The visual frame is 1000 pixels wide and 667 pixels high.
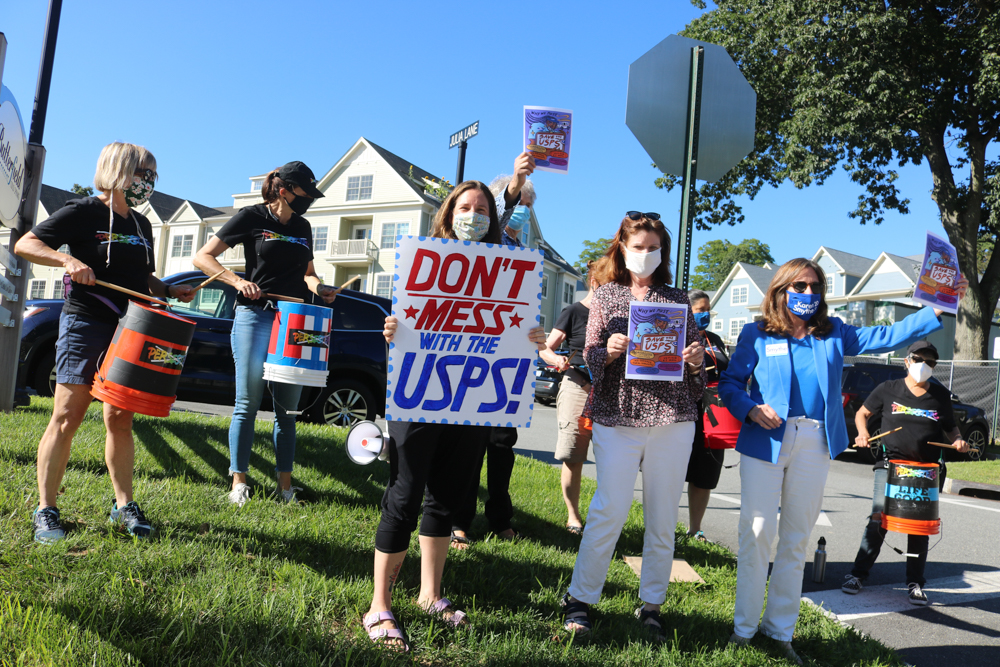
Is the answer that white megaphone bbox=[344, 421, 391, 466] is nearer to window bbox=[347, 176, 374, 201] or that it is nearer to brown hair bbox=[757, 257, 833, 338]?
brown hair bbox=[757, 257, 833, 338]

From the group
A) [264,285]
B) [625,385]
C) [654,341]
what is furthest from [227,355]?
[654,341]

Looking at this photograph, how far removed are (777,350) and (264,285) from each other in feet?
10.2

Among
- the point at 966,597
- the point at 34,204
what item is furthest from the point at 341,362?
the point at 966,597

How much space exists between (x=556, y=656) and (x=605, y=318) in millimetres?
1543

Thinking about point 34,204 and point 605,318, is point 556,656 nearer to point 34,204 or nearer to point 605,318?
point 605,318

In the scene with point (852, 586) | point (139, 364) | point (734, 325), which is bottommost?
point (852, 586)

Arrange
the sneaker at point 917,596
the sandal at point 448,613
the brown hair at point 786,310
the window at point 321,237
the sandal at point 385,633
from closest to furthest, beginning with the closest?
the sandal at point 385,633 → the sandal at point 448,613 → the brown hair at point 786,310 → the sneaker at point 917,596 → the window at point 321,237

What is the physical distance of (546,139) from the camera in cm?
396

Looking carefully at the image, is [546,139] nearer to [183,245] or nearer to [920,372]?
[920,372]

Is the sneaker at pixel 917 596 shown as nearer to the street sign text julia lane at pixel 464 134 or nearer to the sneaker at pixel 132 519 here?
Result: the sneaker at pixel 132 519

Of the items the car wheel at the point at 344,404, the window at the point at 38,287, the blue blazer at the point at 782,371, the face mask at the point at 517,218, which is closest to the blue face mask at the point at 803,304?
the blue blazer at the point at 782,371

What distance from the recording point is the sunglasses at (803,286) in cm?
327

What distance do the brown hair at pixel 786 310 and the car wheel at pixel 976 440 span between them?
13145 millimetres

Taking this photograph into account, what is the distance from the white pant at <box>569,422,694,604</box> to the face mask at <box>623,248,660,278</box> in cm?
77
